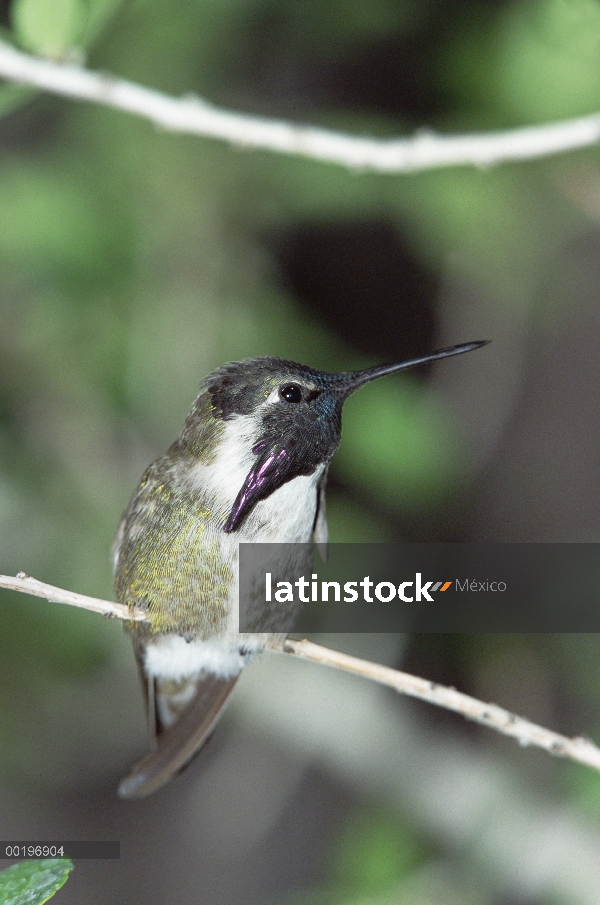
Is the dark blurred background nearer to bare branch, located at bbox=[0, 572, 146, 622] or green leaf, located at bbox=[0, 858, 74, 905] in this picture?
bare branch, located at bbox=[0, 572, 146, 622]

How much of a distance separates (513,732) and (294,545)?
1.85 feet

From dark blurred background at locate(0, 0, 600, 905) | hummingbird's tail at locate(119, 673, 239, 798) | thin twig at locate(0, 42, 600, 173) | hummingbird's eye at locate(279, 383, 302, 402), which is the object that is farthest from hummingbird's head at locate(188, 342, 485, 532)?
dark blurred background at locate(0, 0, 600, 905)

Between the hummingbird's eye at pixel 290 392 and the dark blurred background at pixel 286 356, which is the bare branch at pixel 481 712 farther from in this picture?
the dark blurred background at pixel 286 356

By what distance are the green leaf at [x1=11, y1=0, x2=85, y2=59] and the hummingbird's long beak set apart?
0.86 metres

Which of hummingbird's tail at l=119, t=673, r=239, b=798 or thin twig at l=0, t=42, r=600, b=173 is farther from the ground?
thin twig at l=0, t=42, r=600, b=173

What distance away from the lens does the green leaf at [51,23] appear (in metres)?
1.72

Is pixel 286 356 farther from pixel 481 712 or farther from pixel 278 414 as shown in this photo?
pixel 481 712

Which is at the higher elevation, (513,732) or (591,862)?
(513,732)

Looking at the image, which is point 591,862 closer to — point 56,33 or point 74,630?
point 74,630

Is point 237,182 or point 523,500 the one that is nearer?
point 237,182

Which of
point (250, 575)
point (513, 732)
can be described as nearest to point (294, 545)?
point (250, 575)

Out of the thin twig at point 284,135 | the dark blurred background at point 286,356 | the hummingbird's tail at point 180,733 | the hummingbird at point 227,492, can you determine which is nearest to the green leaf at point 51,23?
the thin twig at point 284,135

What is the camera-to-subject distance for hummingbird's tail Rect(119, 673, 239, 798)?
2.19m

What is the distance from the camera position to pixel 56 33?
174cm
